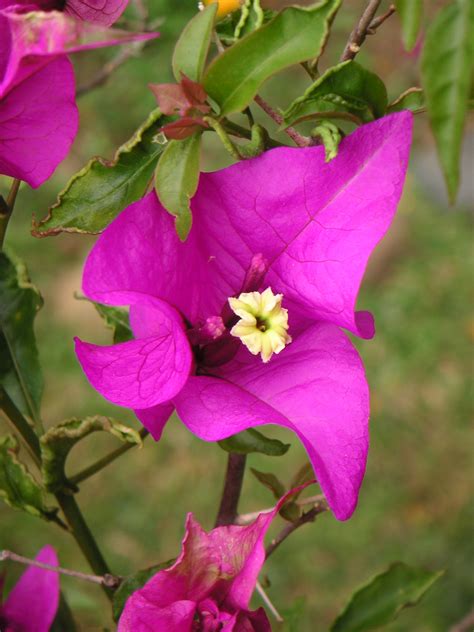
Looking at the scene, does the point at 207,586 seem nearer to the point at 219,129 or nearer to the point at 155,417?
the point at 155,417

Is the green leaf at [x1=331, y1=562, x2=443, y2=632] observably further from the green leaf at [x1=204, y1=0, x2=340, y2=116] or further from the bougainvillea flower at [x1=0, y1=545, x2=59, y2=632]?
the green leaf at [x1=204, y1=0, x2=340, y2=116]

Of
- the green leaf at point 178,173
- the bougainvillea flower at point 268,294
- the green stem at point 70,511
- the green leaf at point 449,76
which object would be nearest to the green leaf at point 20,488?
the green stem at point 70,511

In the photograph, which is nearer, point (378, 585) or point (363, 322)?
point (363, 322)

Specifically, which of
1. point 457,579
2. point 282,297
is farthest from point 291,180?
point 457,579

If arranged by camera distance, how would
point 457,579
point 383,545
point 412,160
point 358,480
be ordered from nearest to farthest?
point 358,480 → point 457,579 → point 383,545 → point 412,160

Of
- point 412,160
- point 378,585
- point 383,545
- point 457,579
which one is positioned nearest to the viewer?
point 378,585

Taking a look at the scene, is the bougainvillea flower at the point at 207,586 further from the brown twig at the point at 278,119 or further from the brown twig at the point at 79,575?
the brown twig at the point at 278,119

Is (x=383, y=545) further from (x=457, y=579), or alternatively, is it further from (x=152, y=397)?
(x=152, y=397)

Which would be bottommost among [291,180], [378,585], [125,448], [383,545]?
[383,545]
